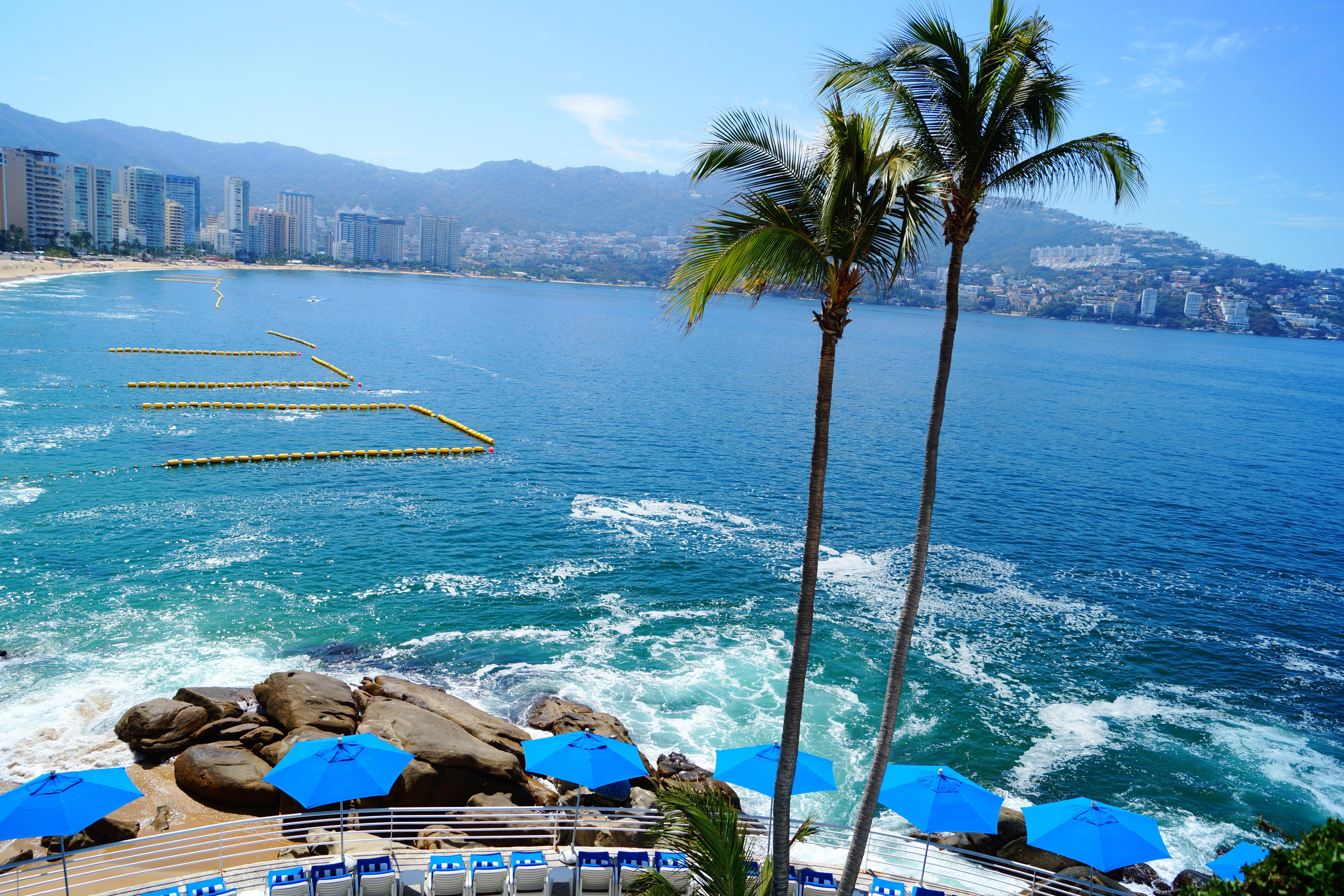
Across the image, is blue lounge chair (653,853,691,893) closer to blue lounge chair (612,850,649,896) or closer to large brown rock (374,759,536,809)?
blue lounge chair (612,850,649,896)

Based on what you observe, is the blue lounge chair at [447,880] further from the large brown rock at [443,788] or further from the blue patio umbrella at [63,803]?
the blue patio umbrella at [63,803]

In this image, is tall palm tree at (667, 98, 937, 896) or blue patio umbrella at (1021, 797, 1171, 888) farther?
blue patio umbrella at (1021, 797, 1171, 888)

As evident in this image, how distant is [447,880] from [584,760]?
3636mm

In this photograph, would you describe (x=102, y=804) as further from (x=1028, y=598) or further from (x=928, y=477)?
(x=1028, y=598)

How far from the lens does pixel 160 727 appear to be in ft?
66.2

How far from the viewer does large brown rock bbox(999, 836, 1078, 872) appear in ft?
58.9

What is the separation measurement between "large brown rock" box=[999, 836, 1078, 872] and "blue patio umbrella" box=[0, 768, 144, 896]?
17.4m

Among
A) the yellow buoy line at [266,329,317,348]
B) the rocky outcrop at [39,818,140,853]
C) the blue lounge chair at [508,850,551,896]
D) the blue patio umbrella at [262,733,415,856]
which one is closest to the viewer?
the blue lounge chair at [508,850,551,896]

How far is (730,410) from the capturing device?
82.1 m

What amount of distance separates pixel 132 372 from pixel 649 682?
6999 centimetres

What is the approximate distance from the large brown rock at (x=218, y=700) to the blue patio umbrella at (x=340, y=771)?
646 cm

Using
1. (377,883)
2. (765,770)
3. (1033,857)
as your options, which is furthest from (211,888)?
(1033,857)

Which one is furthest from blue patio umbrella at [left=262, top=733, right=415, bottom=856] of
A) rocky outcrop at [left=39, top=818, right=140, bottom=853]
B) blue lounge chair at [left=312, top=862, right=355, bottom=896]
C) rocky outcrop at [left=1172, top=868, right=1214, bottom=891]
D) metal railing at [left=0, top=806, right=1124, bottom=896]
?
rocky outcrop at [left=1172, top=868, right=1214, bottom=891]

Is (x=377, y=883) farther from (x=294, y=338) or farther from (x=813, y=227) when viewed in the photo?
(x=294, y=338)
